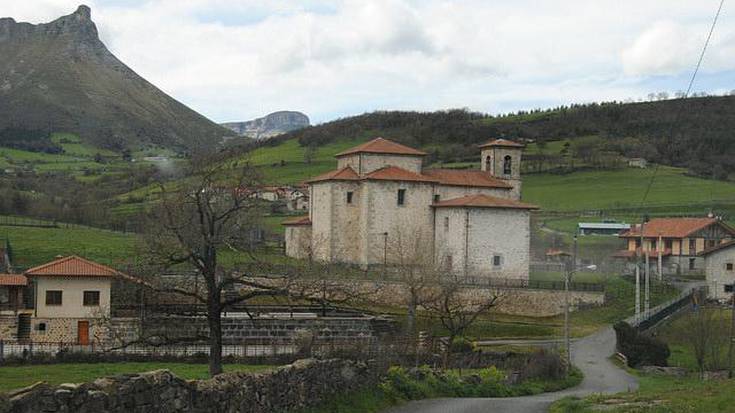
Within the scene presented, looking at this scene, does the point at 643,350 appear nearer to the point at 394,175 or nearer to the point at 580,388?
the point at 580,388

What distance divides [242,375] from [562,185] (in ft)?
297

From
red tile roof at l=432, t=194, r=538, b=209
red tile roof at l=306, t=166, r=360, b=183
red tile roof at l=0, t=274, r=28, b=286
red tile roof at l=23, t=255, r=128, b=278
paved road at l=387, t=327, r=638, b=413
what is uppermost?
red tile roof at l=306, t=166, r=360, b=183

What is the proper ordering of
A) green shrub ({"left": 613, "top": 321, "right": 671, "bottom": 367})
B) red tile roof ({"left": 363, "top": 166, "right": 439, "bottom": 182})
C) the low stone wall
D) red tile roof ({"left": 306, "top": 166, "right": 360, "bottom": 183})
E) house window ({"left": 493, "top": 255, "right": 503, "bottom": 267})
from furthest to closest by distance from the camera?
red tile roof ({"left": 306, "top": 166, "right": 360, "bottom": 183})
red tile roof ({"left": 363, "top": 166, "right": 439, "bottom": 182})
house window ({"left": 493, "top": 255, "right": 503, "bottom": 267})
green shrub ({"left": 613, "top": 321, "right": 671, "bottom": 367})
the low stone wall

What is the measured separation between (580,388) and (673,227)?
4972 cm

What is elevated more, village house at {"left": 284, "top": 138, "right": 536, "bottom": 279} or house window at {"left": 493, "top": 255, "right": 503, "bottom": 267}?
village house at {"left": 284, "top": 138, "right": 536, "bottom": 279}

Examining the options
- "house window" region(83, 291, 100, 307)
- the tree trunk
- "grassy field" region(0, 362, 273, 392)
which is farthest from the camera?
"house window" region(83, 291, 100, 307)

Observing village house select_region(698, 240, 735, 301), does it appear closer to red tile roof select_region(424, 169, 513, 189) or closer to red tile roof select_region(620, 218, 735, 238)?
red tile roof select_region(620, 218, 735, 238)

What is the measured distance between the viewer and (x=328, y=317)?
44750mm

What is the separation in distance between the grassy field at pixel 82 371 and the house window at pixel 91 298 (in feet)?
32.6

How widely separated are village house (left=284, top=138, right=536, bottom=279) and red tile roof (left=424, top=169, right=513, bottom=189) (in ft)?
0.32

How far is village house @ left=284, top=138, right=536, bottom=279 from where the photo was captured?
5947 cm

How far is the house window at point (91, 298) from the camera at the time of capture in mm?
41844

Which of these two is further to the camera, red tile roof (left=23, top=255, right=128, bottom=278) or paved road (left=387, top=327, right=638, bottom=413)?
red tile roof (left=23, top=255, right=128, bottom=278)

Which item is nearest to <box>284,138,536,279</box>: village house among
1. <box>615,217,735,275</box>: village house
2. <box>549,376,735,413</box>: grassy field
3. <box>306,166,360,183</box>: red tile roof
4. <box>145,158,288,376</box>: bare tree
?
<box>306,166,360,183</box>: red tile roof
